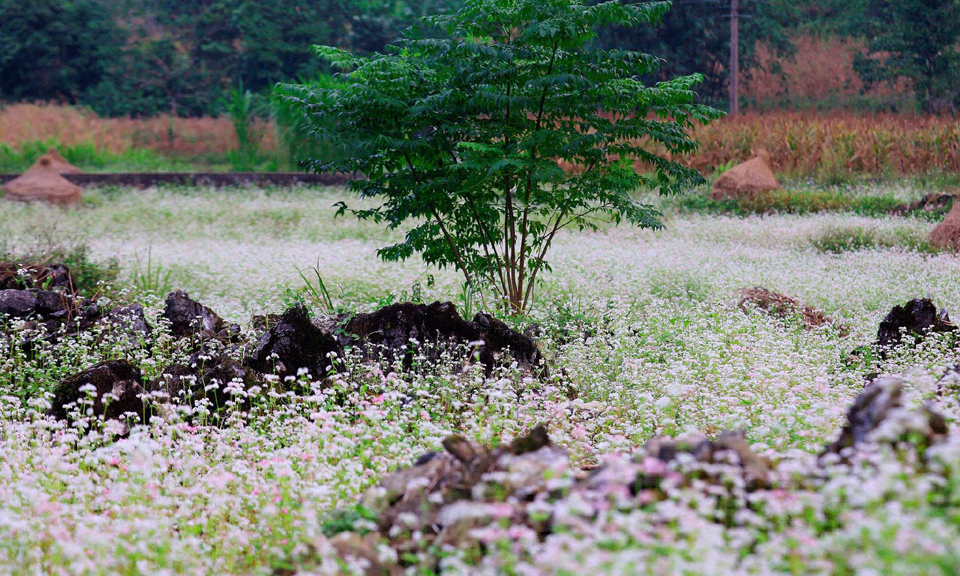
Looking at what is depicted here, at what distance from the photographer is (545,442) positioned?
312 centimetres

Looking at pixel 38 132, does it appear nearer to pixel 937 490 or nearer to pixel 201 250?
pixel 201 250

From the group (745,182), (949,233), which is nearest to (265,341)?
(949,233)

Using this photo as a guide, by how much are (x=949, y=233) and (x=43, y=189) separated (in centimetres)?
1724

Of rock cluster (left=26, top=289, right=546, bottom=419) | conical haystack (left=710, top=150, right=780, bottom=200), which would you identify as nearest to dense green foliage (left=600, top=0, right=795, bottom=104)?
conical haystack (left=710, top=150, right=780, bottom=200)

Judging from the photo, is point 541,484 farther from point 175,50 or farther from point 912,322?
point 175,50

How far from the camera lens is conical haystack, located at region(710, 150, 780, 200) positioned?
19.0m

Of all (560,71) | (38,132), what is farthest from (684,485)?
(38,132)

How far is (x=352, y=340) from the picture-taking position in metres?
Result: 6.51

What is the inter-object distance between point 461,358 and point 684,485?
11.8 feet

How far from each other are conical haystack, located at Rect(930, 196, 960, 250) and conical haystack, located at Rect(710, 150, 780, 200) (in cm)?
568

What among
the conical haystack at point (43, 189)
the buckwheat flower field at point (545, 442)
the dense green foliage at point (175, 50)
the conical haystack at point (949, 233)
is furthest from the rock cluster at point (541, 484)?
the dense green foliage at point (175, 50)

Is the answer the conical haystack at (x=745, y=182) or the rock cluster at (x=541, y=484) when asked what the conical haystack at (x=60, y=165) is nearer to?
the conical haystack at (x=745, y=182)

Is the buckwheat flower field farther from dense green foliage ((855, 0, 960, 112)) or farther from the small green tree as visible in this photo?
dense green foliage ((855, 0, 960, 112))

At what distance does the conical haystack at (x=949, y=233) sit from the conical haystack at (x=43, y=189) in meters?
16.4
